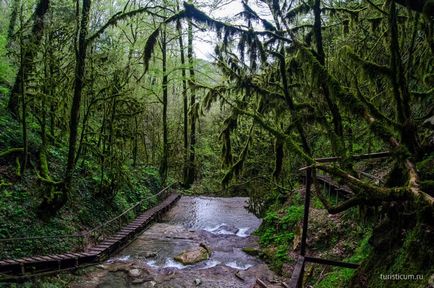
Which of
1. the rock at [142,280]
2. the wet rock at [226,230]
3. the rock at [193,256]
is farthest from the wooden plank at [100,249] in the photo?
the wet rock at [226,230]

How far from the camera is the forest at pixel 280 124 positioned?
161 inches

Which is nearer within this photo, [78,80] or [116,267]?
[116,267]

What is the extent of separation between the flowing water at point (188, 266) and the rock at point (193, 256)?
14 centimetres

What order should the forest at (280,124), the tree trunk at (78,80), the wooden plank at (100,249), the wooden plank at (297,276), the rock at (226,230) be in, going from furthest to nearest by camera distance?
the rock at (226,230), the tree trunk at (78,80), the wooden plank at (100,249), the wooden plank at (297,276), the forest at (280,124)

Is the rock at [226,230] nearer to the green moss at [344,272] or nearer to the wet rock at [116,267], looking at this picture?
the wet rock at [116,267]

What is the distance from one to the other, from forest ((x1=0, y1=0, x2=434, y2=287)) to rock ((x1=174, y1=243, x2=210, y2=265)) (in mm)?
1986

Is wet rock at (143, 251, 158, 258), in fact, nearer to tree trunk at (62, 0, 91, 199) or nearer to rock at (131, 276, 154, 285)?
rock at (131, 276, 154, 285)

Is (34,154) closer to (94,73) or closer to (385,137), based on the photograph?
(94,73)

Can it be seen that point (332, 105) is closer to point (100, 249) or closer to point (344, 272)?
point (344, 272)

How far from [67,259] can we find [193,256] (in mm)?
3768

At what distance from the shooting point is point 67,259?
9.30m

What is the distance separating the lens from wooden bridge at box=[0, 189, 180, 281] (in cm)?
796

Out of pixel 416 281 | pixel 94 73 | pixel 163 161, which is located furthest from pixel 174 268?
pixel 163 161

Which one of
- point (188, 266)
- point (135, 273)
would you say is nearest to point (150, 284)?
point (135, 273)
